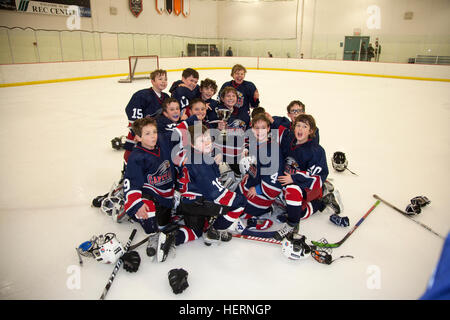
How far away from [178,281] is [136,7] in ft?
53.3

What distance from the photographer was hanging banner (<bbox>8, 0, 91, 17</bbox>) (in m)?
11.0

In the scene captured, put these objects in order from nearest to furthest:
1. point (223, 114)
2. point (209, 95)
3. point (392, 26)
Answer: point (223, 114), point (209, 95), point (392, 26)

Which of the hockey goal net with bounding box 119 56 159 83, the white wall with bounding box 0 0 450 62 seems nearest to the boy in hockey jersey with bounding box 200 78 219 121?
the hockey goal net with bounding box 119 56 159 83

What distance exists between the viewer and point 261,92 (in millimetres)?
8469

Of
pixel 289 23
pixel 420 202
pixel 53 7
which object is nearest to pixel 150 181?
pixel 420 202

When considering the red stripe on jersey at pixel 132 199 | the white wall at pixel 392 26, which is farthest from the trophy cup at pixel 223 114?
the white wall at pixel 392 26

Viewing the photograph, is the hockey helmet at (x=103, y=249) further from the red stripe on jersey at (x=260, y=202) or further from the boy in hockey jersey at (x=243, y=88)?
the boy in hockey jersey at (x=243, y=88)

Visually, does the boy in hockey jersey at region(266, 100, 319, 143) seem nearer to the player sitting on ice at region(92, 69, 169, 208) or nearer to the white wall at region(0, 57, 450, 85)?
the player sitting on ice at region(92, 69, 169, 208)

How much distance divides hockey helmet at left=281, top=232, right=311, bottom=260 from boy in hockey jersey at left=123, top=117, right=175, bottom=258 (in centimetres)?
83

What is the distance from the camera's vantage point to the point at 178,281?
5.40 ft

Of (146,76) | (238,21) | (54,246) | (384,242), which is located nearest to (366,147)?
(384,242)

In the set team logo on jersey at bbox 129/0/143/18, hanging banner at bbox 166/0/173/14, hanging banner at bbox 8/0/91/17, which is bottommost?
hanging banner at bbox 8/0/91/17

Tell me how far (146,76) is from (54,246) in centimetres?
1037

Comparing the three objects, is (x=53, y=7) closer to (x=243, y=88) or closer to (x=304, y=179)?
(x=243, y=88)
